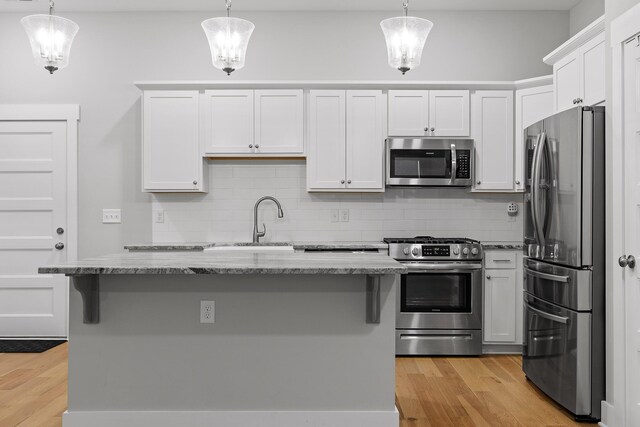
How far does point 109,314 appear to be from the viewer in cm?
271

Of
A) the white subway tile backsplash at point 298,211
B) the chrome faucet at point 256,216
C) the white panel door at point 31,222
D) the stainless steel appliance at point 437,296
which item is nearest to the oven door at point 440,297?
the stainless steel appliance at point 437,296

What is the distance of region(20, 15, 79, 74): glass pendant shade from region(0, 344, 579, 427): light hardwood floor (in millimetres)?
1924

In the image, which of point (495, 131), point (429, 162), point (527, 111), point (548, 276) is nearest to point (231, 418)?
point (548, 276)

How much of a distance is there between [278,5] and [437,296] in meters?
2.91

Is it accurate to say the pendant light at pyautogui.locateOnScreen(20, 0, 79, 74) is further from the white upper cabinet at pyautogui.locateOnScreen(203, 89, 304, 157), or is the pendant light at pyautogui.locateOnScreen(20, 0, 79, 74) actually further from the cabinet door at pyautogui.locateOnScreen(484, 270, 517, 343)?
the cabinet door at pyautogui.locateOnScreen(484, 270, 517, 343)

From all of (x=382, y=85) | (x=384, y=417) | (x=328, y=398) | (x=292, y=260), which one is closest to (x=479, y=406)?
(x=384, y=417)

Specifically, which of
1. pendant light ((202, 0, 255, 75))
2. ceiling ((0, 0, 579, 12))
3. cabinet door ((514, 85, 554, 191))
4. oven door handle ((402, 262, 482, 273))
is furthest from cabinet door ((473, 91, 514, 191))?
pendant light ((202, 0, 255, 75))

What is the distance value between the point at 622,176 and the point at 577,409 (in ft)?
4.24

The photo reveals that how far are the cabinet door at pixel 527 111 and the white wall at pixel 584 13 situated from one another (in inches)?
29.1

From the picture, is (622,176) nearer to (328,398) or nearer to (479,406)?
(479,406)

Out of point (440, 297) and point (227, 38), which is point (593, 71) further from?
point (227, 38)

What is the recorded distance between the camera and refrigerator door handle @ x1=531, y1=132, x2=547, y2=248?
330cm

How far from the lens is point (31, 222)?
15.9 ft

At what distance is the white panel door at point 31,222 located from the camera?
4824mm
